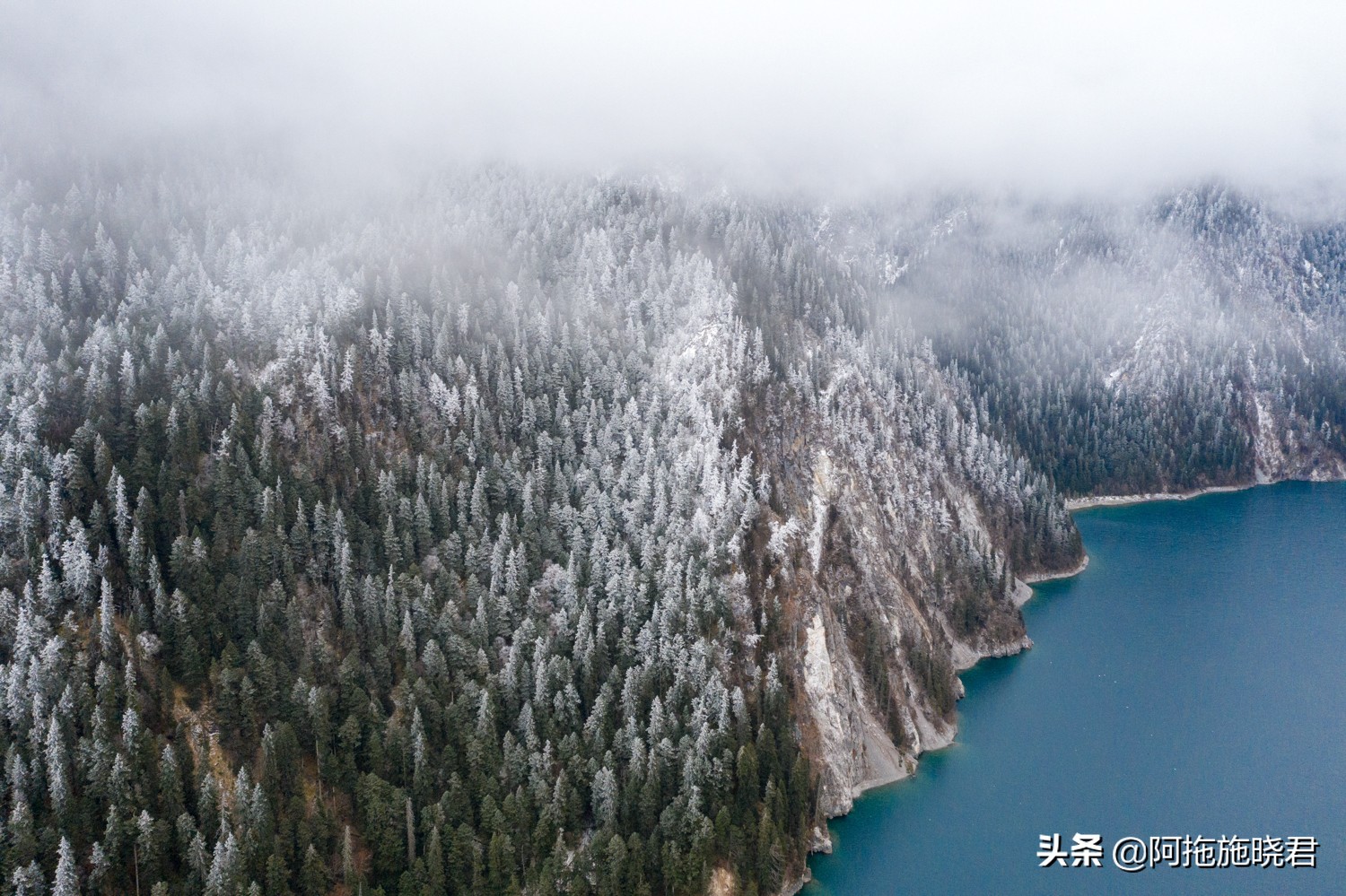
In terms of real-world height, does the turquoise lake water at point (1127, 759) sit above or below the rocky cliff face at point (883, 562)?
below

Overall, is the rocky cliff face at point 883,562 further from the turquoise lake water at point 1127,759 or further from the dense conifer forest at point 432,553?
the turquoise lake water at point 1127,759

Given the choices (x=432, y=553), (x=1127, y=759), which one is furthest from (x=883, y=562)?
(x=432, y=553)

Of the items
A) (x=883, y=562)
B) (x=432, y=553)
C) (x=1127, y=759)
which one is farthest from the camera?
(x=883, y=562)

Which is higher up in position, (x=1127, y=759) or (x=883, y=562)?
(x=883, y=562)

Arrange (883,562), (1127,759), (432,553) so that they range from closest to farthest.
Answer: (432,553)
(1127,759)
(883,562)

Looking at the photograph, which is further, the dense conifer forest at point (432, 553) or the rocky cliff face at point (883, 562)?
the rocky cliff face at point (883, 562)

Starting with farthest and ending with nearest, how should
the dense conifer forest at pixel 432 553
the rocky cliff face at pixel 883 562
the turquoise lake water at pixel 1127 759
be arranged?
the rocky cliff face at pixel 883 562 < the turquoise lake water at pixel 1127 759 < the dense conifer forest at pixel 432 553

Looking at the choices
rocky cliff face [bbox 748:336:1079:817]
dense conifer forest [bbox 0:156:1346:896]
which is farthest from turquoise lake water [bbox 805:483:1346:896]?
dense conifer forest [bbox 0:156:1346:896]

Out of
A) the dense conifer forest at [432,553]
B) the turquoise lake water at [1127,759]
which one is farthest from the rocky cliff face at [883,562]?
the turquoise lake water at [1127,759]

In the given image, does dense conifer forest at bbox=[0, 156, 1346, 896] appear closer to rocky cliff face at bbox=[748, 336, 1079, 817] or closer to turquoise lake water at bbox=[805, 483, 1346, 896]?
rocky cliff face at bbox=[748, 336, 1079, 817]

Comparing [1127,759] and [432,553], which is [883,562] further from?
[432,553]
